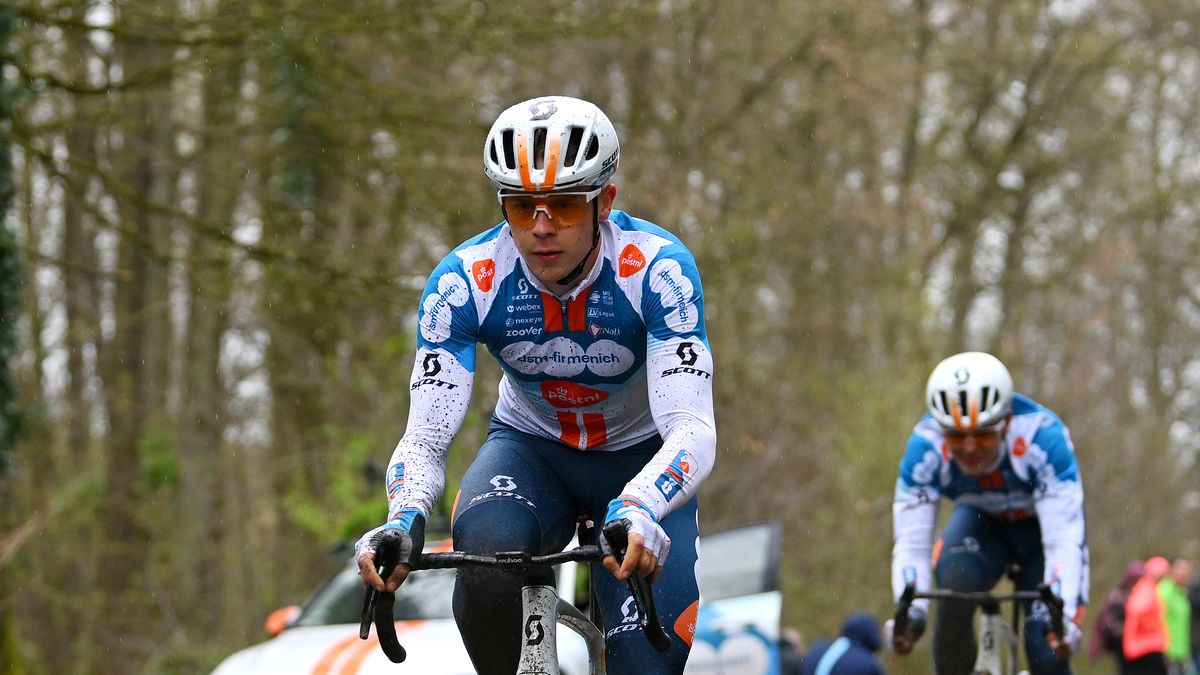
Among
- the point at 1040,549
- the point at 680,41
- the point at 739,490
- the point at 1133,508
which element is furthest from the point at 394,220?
the point at 1133,508

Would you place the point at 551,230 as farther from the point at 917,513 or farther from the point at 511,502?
the point at 917,513

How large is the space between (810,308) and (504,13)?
9.21 meters

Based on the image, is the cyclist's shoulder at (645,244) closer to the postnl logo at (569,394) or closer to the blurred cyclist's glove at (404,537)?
the postnl logo at (569,394)

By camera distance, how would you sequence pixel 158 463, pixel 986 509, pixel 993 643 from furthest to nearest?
pixel 158 463 → pixel 986 509 → pixel 993 643

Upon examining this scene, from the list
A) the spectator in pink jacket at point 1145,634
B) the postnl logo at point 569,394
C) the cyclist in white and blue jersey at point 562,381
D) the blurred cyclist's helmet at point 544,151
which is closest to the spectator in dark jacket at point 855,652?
the spectator in pink jacket at point 1145,634

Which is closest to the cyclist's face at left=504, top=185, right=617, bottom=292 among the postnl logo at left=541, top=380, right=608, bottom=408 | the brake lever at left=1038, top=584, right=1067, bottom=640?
the postnl logo at left=541, top=380, right=608, bottom=408

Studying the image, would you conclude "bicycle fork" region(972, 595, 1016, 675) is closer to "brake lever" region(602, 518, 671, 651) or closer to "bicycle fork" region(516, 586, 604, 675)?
"bicycle fork" region(516, 586, 604, 675)

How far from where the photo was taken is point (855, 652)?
10.8m

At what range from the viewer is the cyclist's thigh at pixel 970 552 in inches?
294

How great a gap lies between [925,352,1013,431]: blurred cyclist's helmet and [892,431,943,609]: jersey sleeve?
0.36 metres

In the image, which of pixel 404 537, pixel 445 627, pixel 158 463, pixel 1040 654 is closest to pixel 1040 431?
pixel 1040 654

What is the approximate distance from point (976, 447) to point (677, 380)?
3349 millimetres

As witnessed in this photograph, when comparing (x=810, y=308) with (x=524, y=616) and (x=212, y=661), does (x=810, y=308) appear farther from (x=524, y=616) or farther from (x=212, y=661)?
(x=524, y=616)

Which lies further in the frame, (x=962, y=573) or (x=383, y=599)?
(x=962, y=573)
